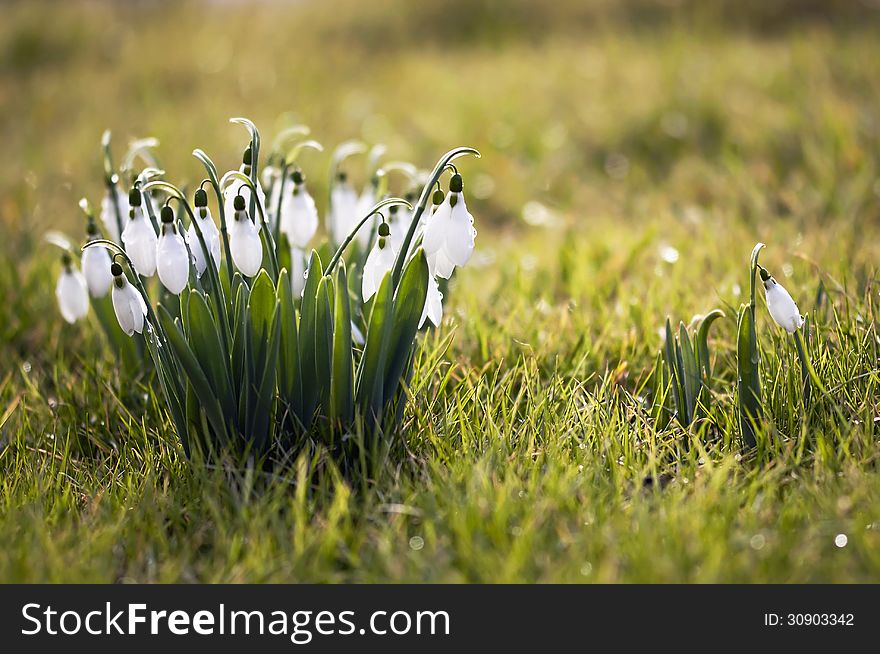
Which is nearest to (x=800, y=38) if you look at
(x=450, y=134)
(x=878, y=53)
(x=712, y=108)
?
(x=878, y=53)

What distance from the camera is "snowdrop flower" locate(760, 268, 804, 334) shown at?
2121 mm

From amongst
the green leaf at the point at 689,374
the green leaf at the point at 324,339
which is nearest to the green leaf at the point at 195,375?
the green leaf at the point at 324,339

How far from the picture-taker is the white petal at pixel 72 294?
2.53 m

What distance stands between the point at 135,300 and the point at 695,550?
1.26m

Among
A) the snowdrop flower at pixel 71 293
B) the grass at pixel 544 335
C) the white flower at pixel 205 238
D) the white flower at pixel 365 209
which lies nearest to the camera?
the grass at pixel 544 335

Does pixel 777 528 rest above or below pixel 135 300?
below

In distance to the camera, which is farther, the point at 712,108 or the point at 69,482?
the point at 712,108

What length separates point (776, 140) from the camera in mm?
4930

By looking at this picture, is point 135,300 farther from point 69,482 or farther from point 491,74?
point 491,74

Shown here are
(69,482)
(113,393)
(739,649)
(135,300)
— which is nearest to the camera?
(739,649)

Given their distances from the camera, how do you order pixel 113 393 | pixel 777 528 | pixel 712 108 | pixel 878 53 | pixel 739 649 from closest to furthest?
pixel 739 649 < pixel 777 528 < pixel 113 393 < pixel 712 108 < pixel 878 53

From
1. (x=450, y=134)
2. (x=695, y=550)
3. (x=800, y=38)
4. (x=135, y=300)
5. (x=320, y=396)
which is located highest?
(x=800, y=38)

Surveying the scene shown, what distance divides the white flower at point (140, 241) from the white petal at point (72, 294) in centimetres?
67

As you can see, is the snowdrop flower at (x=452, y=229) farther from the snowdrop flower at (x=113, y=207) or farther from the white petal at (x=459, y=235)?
the snowdrop flower at (x=113, y=207)
